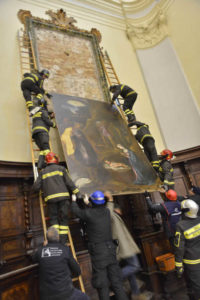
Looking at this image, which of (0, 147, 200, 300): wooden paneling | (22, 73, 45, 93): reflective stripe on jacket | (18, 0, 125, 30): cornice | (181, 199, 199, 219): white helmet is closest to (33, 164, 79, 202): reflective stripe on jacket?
(0, 147, 200, 300): wooden paneling

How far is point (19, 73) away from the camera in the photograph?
6.25 meters

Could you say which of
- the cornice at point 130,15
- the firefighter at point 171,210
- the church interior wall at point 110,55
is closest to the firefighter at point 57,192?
the firefighter at point 171,210

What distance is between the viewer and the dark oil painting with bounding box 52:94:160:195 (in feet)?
14.1

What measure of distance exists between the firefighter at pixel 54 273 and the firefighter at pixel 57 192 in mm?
857

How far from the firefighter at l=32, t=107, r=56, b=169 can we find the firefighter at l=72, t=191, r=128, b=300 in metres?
1.43

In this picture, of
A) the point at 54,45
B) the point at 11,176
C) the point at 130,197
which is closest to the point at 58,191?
the point at 11,176

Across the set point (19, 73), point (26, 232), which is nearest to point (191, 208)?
point (26, 232)

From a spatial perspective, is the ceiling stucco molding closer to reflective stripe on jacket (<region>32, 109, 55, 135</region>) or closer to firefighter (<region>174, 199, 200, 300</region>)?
reflective stripe on jacket (<region>32, 109, 55, 135</region>)

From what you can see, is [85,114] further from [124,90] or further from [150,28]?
[150,28]

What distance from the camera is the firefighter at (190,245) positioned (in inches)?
118

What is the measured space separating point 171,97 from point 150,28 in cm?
357

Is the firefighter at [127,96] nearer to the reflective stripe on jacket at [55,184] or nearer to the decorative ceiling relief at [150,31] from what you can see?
the reflective stripe on jacket at [55,184]

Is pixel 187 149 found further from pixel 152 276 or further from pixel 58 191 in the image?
pixel 58 191

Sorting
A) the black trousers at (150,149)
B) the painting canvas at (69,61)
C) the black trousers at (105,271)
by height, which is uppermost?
the painting canvas at (69,61)
